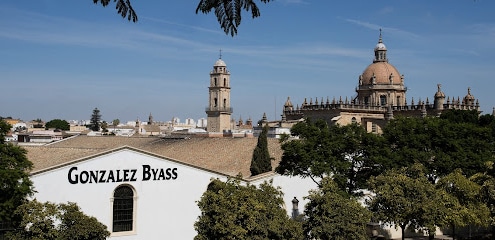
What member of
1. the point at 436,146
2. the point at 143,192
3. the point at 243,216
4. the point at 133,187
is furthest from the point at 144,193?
the point at 436,146

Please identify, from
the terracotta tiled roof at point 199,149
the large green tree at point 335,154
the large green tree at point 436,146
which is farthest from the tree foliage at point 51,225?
the large green tree at point 436,146

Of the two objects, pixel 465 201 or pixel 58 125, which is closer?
pixel 465 201

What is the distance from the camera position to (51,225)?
2014cm

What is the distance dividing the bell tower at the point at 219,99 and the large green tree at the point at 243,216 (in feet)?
222

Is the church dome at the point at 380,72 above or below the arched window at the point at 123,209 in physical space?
above

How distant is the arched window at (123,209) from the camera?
26703 millimetres

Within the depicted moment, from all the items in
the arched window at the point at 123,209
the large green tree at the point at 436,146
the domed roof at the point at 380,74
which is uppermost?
the domed roof at the point at 380,74

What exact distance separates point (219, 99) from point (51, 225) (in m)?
70.5

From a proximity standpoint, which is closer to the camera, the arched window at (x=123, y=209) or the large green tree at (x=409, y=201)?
the large green tree at (x=409, y=201)

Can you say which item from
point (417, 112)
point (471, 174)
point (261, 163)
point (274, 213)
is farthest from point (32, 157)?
A: point (417, 112)

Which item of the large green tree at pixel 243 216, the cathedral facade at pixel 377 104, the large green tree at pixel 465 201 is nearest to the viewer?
the large green tree at pixel 243 216

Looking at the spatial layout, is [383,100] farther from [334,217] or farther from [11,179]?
[11,179]

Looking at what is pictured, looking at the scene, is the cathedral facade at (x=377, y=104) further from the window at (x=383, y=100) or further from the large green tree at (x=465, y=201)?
the large green tree at (x=465, y=201)

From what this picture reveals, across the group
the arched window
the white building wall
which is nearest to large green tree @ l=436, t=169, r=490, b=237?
the white building wall
